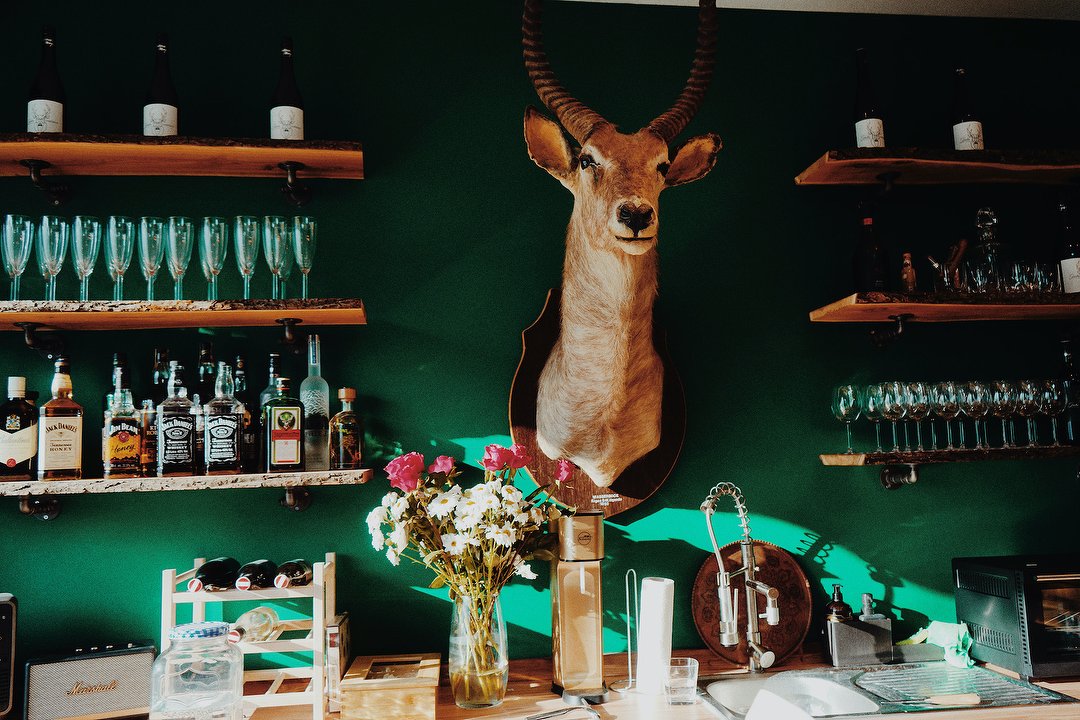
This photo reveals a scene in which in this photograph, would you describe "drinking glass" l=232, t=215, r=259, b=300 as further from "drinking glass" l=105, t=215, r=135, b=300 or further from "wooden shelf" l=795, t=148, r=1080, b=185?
"wooden shelf" l=795, t=148, r=1080, b=185

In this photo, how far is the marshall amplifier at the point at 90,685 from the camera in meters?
1.90

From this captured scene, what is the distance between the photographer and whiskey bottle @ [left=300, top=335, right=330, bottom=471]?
2168 mm

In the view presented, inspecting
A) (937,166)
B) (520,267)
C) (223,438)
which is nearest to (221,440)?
(223,438)

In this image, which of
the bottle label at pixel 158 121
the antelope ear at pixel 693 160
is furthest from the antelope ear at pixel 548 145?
the bottle label at pixel 158 121

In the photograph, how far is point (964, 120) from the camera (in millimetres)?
2604

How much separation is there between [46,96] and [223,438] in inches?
45.9

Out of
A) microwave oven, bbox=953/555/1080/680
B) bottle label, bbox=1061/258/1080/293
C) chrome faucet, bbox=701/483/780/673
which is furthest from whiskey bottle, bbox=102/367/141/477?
bottle label, bbox=1061/258/1080/293

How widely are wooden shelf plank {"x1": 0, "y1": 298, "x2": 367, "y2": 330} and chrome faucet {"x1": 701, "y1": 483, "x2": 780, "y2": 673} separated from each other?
1241mm

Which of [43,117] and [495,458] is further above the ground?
[43,117]

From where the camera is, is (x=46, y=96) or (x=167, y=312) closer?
(x=167, y=312)

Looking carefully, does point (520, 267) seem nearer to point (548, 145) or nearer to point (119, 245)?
point (548, 145)

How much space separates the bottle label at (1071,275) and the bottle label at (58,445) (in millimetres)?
2994

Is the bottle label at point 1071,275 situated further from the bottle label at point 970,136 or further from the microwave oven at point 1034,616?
the microwave oven at point 1034,616

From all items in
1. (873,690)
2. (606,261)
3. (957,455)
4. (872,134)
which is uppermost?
(872,134)
